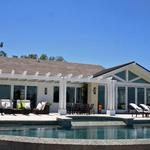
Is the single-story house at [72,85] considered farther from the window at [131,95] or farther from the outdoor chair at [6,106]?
the outdoor chair at [6,106]

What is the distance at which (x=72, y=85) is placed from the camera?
95.9 ft

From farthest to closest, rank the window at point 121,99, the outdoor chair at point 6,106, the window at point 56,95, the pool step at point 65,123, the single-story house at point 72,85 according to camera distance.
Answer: the window at point 121,99 → the window at point 56,95 → the single-story house at point 72,85 → the outdoor chair at point 6,106 → the pool step at point 65,123

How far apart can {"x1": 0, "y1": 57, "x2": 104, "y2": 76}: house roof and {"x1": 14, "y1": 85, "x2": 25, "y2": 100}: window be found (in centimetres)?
140

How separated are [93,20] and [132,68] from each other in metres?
9.01

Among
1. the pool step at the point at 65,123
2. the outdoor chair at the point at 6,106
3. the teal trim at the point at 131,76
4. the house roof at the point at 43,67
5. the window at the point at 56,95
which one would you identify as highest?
the house roof at the point at 43,67

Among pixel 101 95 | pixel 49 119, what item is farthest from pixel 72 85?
pixel 49 119

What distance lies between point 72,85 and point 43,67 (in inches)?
137

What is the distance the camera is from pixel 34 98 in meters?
27.6

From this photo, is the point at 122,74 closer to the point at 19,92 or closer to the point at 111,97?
the point at 111,97

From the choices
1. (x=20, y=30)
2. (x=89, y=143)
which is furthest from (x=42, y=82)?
(x=89, y=143)

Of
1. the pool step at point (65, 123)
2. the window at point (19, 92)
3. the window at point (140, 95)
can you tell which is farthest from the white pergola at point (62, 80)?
the pool step at point (65, 123)

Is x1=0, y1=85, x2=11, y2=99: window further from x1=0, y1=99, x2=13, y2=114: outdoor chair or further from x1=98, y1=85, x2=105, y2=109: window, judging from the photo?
x1=98, y1=85, x2=105, y2=109: window

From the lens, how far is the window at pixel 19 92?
2676cm

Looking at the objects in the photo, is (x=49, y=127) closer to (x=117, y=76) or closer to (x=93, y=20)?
(x=93, y=20)
